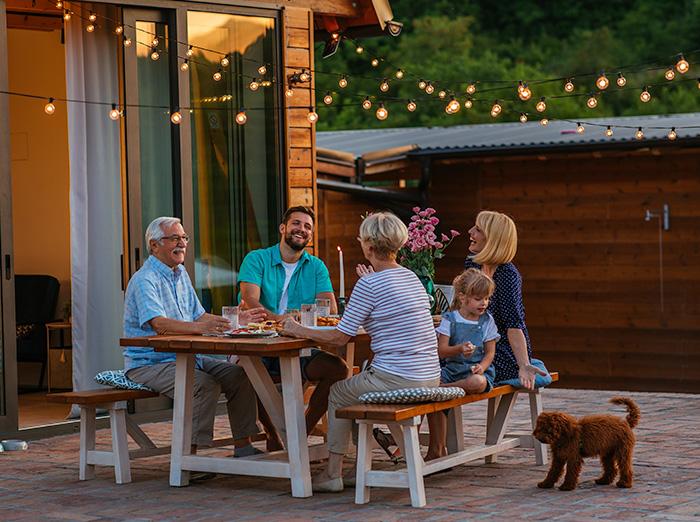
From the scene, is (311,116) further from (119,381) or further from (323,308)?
(119,381)

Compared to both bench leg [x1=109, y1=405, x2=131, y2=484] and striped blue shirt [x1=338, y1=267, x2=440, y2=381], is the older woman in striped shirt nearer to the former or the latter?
striped blue shirt [x1=338, y1=267, x2=440, y2=381]

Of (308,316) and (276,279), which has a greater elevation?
(276,279)

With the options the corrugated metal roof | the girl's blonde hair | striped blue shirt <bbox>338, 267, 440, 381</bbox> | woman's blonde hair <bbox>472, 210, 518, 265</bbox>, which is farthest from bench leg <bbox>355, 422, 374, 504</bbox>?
the corrugated metal roof

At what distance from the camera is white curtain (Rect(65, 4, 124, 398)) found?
770 centimetres

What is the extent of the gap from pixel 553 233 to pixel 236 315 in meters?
7.05

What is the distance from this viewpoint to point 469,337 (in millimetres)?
5504


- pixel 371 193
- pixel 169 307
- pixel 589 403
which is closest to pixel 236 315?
pixel 169 307

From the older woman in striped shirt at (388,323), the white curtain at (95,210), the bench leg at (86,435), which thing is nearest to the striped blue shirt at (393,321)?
the older woman in striped shirt at (388,323)

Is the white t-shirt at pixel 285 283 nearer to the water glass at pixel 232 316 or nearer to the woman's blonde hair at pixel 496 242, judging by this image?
the water glass at pixel 232 316

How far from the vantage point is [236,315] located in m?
5.60

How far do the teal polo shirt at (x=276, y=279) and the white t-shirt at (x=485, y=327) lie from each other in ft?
3.47

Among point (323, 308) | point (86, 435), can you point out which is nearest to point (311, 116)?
point (323, 308)

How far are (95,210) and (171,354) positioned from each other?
2.11 meters

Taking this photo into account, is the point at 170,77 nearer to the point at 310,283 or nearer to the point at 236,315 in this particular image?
the point at 310,283
